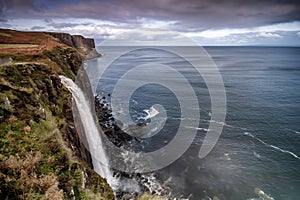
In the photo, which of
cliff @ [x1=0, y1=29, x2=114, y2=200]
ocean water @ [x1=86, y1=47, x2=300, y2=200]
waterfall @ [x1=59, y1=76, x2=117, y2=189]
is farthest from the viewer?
ocean water @ [x1=86, y1=47, x2=300, y2=200]

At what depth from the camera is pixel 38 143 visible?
47.1 feet

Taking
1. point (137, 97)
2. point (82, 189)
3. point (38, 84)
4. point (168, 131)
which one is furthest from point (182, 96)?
point (82, 189)

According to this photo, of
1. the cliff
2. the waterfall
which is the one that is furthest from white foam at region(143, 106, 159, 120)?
the cliff

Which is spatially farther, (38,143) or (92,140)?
(92,140)

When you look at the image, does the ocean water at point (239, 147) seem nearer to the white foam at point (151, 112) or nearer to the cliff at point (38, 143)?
the white foam at point (151, 112)

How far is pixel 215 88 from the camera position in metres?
74.6

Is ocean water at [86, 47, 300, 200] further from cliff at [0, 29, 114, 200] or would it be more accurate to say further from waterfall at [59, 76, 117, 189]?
cliff at [0, 29, 114, 200]

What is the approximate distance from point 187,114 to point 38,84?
35911 mm

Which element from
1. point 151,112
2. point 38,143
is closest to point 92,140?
point 38,143

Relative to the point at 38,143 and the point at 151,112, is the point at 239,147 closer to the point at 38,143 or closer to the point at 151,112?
the point at 151,112

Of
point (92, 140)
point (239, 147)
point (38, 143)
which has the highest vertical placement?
point (38, 143)

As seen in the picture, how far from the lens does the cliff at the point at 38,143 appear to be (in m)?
11.4

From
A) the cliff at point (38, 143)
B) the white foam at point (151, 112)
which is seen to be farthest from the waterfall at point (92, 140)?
the white foam at point (151, 112)

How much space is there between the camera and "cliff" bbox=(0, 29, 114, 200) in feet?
37.5
